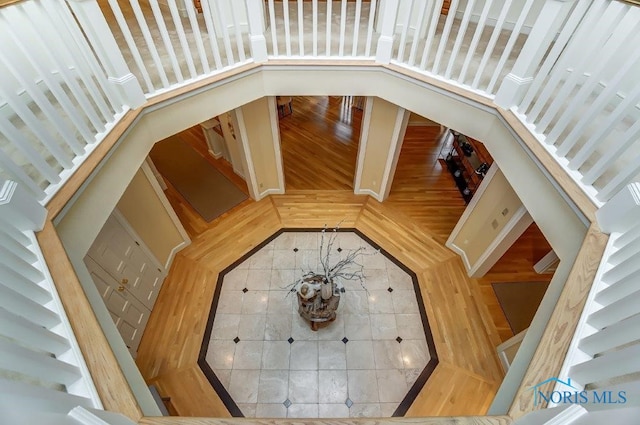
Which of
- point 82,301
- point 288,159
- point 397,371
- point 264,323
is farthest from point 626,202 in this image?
point 288,159

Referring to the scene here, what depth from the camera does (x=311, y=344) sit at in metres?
3.88

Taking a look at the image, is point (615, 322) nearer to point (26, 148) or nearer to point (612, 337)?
point (612, 337)

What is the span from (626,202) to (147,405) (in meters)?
2.41

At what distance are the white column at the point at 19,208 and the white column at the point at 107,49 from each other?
1166 mm

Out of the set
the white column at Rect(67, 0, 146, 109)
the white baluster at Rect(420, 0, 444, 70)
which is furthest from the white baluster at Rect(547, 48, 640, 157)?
the white column at Rect(67, 0, 146, 109)

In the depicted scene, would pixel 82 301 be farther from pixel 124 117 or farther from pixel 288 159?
pixel 288 159

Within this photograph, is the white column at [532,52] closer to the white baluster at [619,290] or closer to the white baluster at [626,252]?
the white baluster at [626,252]

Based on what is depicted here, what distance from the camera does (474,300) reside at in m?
4.29

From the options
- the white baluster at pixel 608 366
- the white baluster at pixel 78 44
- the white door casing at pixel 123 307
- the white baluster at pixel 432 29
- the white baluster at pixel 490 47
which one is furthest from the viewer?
the white door casing at pixel 123 307

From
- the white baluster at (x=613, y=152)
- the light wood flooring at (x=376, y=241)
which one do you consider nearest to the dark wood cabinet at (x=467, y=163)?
the light wood flooring at (x=376, y=241)

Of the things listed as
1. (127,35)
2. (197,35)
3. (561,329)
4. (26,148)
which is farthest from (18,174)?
(561,329)

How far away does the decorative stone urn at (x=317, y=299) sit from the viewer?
3.47 metres

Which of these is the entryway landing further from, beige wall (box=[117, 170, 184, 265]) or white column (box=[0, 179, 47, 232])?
white column (box=[0, 179, 47, 232])

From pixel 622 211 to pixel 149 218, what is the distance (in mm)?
4426
